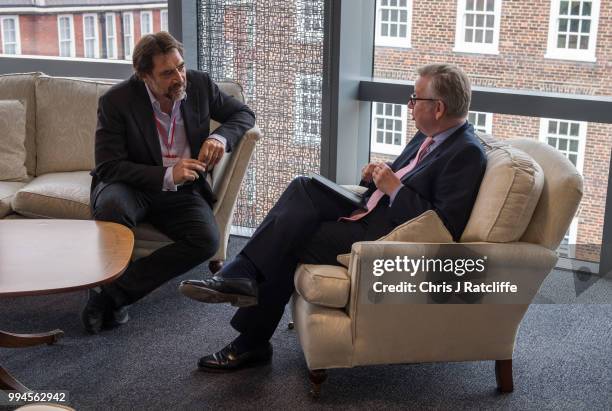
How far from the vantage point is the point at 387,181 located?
3027mm

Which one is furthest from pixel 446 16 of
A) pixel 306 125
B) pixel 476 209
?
pixel 476 209

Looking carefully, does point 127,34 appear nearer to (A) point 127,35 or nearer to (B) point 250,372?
(A) point 127,35

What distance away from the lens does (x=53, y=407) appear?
73.0 inches

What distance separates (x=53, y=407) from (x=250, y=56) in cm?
297

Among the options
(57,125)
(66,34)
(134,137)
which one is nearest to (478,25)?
(134,137)

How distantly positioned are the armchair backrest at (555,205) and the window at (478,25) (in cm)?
144

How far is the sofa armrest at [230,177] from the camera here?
382 cm

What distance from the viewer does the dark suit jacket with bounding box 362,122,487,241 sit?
9.36 ft

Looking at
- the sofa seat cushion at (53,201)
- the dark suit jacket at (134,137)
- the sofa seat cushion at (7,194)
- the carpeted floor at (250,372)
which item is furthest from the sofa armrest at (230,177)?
the sofa seat cushion at (7,194)

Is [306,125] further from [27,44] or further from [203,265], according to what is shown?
[27,44]

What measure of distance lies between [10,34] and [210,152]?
245cm

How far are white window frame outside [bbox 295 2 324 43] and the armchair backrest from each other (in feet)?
5.84

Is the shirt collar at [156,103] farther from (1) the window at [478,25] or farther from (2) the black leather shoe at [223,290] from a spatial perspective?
(1) the window at [478,25]

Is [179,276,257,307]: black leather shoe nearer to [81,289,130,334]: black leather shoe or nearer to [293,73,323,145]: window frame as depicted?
[81,289,130,334]: black leather shoe
